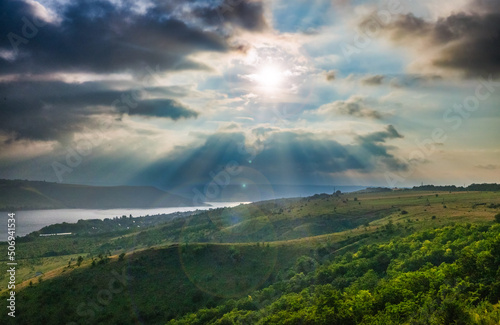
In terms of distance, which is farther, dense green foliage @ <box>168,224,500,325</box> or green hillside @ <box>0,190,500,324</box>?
green hillside @ <box>0,190,500,324</box>

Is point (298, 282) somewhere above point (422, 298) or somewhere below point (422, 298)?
below

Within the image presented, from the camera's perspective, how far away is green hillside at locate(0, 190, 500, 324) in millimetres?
18938

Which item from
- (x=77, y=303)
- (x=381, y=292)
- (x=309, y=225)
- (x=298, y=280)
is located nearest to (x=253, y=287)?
(x=298, y=280)

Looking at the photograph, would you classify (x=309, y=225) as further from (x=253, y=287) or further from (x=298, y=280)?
(x=298, y=280)

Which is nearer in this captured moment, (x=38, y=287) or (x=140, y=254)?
(x=38, y=287)

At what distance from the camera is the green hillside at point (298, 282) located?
18938mm

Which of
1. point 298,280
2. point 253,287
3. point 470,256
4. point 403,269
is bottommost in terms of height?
point 253,287

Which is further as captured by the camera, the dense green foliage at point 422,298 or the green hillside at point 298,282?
the green hillside at point 298,282

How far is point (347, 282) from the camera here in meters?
33.9

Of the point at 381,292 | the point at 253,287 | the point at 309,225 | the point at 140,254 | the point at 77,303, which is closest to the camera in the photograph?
the point at 381,292

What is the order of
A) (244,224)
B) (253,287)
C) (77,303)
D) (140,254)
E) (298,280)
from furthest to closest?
(244,224)
(140,254)
(253,287)
(77,303)
(298,280)

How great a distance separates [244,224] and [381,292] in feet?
326

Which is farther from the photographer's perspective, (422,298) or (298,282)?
(298,282)

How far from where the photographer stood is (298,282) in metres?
42.8
